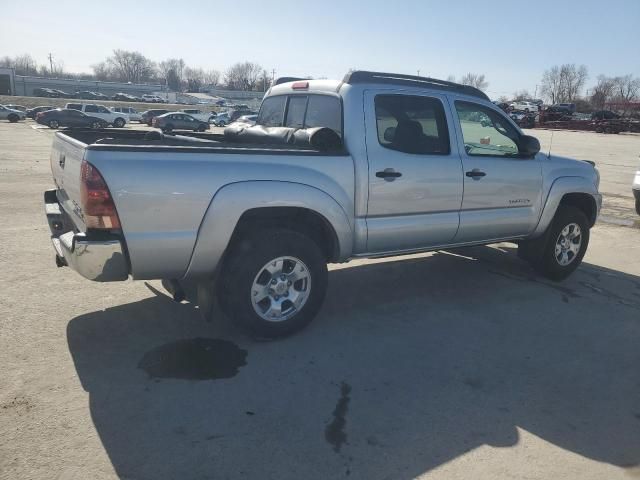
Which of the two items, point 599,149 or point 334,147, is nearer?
point 334,147

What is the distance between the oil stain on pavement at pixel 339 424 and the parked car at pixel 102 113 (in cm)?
3659

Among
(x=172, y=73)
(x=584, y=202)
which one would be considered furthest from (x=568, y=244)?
(x=172, y=73)

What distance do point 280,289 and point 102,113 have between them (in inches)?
1441

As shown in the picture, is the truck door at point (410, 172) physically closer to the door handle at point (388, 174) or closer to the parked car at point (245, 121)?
the door handle at point (388, 174)

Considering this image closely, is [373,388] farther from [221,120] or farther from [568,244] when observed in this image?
[221,120]

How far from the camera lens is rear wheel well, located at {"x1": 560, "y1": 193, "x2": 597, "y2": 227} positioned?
6.03 meters

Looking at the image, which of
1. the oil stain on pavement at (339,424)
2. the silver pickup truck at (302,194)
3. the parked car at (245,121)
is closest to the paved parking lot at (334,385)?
the oil stain on pavement at (339,424)

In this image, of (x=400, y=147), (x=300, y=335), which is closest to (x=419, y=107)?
(x=400, y=147)

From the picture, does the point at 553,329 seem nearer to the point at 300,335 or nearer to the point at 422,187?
the point at 422,187

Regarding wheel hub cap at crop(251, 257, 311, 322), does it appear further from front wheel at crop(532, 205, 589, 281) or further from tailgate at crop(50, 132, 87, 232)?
front wheel at crop(532, 205, 589, 281)

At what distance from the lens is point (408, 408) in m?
3.28

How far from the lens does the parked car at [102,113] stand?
35625mm

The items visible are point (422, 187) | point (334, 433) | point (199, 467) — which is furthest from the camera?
point (422, 187)

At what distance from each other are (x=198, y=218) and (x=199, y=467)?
1599 millimetres
